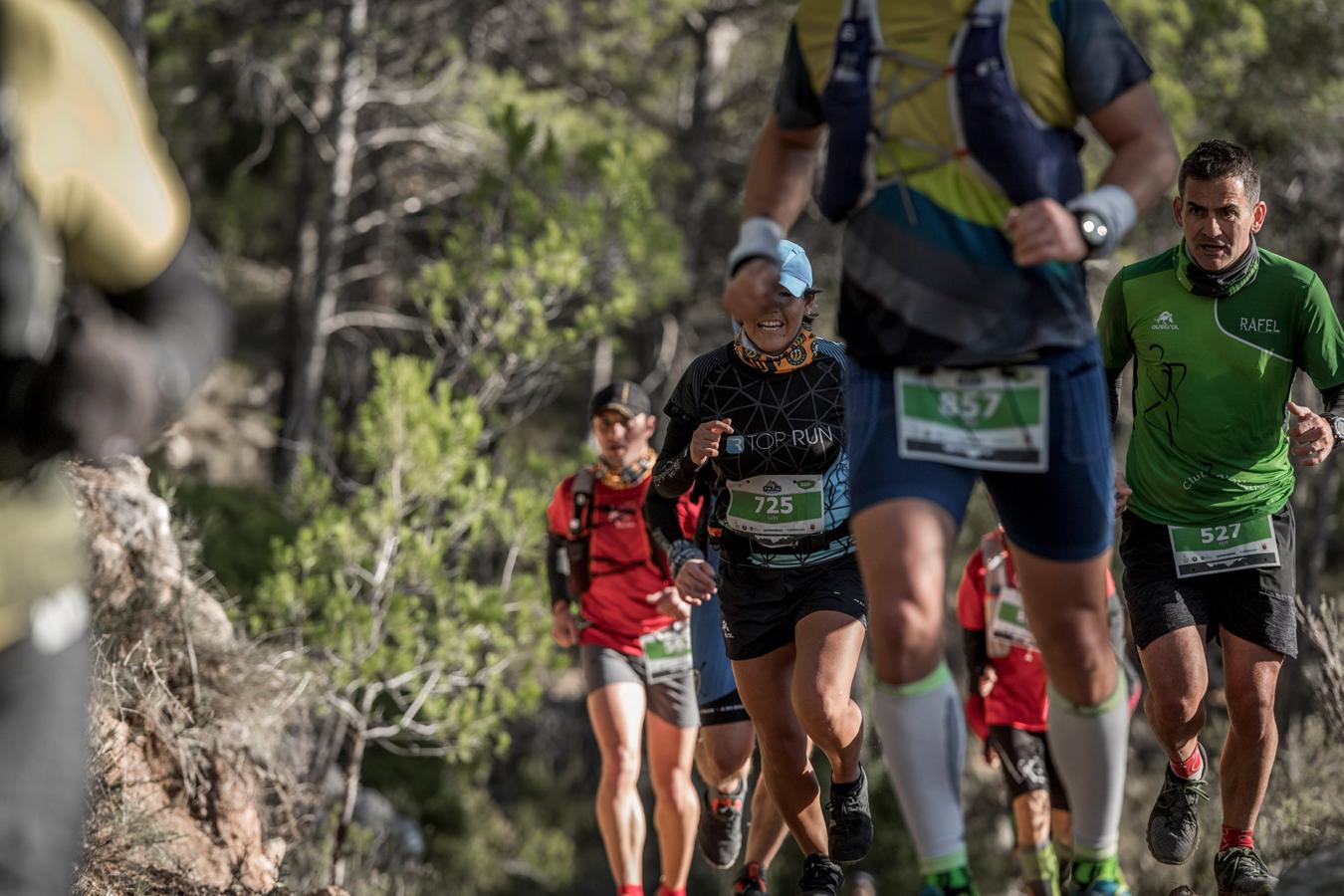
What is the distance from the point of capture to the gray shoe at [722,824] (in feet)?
21.0

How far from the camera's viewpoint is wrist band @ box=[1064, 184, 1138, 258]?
3178mm

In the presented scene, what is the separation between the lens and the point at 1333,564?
82.5 ft

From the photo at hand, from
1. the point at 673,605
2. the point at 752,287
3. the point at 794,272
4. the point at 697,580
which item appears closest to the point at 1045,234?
the point at 752,287

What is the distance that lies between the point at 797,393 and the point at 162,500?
4.34 m

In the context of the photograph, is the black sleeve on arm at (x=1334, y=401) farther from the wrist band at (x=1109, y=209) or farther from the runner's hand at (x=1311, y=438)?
the wrist band at (x=1109, y=209)

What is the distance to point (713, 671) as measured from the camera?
631cm

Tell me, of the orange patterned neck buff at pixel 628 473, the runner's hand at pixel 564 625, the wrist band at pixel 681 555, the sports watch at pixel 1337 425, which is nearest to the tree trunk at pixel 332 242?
the runner's hand at pixel 564 625

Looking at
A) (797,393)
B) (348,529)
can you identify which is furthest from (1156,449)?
(348,529)

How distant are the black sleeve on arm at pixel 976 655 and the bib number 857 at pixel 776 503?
2.30m

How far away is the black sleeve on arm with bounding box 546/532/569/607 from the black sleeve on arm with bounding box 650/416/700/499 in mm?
1764

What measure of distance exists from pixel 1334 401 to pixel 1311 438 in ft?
1.37

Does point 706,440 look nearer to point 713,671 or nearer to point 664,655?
point 713,671

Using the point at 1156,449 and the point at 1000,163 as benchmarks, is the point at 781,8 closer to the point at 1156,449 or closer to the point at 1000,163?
the point at 1156,449

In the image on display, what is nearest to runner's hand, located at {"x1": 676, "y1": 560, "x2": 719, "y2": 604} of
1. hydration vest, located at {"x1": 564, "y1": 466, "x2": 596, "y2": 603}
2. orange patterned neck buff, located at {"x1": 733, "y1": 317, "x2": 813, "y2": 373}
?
orange patterned neck buff, located at {"x1": 733, "y1": 317, "x2": 813, "y2": 373}
